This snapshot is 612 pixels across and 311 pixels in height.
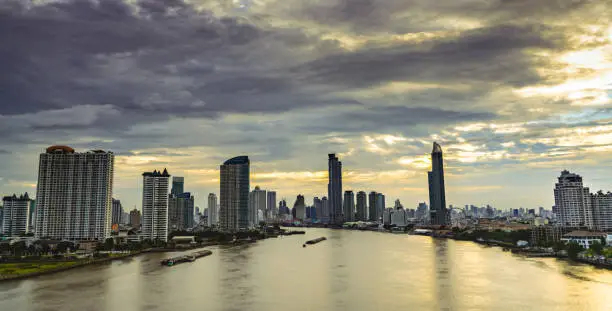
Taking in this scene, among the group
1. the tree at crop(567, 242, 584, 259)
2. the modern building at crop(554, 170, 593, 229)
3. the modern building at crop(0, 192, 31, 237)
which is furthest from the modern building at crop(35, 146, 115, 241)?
the modern building at crop(554, 170, 593, 229)

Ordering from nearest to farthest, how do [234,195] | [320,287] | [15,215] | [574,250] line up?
[320,287], [574,250], [15,215], [234,195]

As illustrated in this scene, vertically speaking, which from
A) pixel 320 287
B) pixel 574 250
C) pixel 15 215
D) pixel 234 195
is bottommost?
pixel 320 287

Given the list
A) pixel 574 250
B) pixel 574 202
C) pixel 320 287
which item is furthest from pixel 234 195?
pixel 320 287

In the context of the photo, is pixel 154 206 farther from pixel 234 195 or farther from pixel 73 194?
pixel 234 195

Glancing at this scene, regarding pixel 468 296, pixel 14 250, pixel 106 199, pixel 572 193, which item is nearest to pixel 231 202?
pixel 106 199

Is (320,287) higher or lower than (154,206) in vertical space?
lower

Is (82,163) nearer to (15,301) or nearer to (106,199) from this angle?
(106,199)

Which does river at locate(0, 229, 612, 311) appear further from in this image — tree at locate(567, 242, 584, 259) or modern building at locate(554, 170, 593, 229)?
modern building at locate(554, 170, 593, 229)
